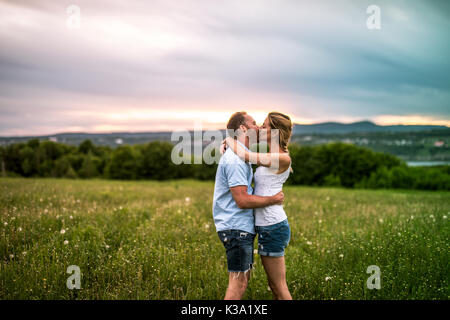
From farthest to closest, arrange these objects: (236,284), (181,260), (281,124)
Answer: (181,260) → (281,124) → (236,284)

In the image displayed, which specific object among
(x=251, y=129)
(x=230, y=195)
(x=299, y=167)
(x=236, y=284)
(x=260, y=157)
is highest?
(x=251, y=129)

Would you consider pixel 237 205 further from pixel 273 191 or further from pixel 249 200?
pixel 273 191

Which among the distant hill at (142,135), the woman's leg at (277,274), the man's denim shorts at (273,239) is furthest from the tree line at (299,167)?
the man's denim shorts at (273,239)

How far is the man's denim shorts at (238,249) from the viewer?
3377 millimetres

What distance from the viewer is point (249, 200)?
10.8ft

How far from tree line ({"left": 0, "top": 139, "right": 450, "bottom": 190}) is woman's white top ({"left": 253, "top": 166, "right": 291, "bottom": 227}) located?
51.9 metres

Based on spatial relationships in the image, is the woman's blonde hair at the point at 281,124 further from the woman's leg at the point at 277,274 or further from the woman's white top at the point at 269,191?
the woman's leg at the point at 277,274

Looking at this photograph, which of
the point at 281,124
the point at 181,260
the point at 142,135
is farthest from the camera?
the point at 142,135

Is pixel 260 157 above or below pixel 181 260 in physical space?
above

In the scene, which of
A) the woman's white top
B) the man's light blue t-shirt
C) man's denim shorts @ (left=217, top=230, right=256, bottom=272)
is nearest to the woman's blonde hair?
the woman's white top

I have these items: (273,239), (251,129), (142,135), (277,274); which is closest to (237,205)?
(273,239)

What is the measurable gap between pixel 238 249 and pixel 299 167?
61.4 m
